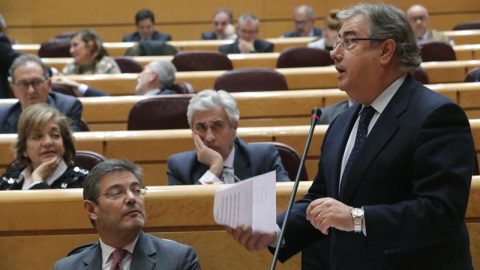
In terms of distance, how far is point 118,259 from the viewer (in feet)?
7.44

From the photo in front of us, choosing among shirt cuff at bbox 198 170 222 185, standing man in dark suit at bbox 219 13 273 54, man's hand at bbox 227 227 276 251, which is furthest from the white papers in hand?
standing man in dark suit at bbox 219 13 273 54

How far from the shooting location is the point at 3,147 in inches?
132

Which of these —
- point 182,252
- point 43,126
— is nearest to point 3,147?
point 43,126

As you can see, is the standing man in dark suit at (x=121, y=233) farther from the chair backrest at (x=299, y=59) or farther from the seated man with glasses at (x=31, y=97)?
the chair backrest at (x=299, y=59)

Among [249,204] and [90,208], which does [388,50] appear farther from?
[90,208]

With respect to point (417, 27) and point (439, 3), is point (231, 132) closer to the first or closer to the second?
point (417, 27)

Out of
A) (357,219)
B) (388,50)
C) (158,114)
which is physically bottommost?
(158,114)

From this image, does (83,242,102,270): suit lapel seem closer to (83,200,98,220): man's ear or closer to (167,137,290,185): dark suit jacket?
(83,200,98,220): man's ear

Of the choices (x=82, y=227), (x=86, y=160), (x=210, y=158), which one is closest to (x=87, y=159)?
(x=86, y=160)

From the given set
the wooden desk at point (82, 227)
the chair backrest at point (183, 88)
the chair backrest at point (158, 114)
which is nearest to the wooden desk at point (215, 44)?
the chair backrest at point (183, 88)

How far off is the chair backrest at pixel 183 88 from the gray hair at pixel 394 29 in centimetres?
306

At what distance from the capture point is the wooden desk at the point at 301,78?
4.89 m

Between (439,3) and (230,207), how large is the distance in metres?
6.98

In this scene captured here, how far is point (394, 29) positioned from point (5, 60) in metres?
3.76
